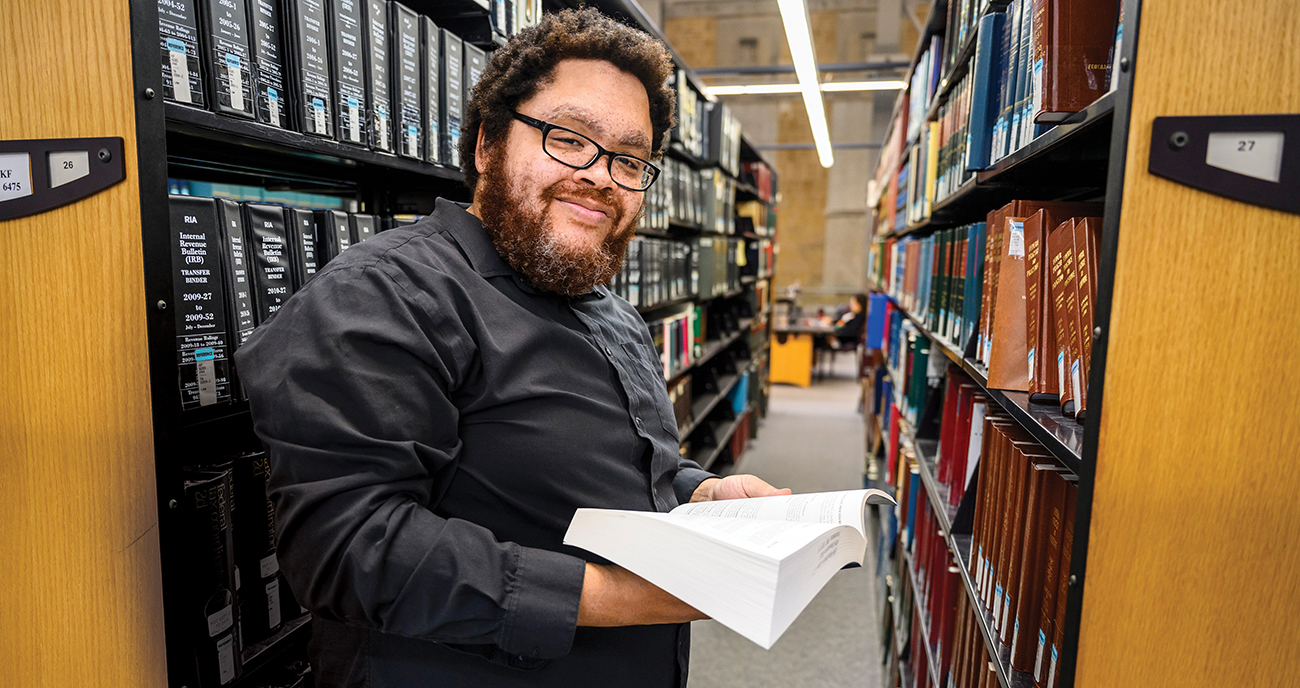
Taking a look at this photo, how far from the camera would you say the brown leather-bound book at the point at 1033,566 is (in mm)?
1034

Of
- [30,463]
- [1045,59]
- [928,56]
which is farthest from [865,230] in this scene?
[30,463]

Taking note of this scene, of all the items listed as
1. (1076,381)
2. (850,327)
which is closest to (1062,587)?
(1076,381)

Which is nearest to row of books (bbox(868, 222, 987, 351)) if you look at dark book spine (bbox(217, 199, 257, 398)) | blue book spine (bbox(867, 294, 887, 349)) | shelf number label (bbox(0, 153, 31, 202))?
dark book spine (bbox(217, 199, 257, 398))

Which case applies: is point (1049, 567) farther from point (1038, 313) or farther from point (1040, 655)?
point (1038, 313)

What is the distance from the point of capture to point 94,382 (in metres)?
0.83

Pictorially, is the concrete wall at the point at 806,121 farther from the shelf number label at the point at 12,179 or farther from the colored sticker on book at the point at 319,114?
the shelf number label at the point at 12,179

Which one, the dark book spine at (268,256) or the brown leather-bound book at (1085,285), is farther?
the dark book spine at (268,256)

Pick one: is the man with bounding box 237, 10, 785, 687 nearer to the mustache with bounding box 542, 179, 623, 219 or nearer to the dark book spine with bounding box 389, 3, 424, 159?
the mustache with bounding box 542, 179, 623, 219

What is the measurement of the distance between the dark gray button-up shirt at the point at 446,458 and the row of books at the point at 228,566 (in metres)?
0.16

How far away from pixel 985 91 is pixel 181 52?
147cm

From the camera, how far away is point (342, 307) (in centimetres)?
81

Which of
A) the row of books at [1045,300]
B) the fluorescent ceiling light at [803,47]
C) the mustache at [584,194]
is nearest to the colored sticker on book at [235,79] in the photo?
the mustache at [584,194]

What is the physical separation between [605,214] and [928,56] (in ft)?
7.52

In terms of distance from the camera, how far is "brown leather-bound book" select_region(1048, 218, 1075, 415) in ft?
3.32
